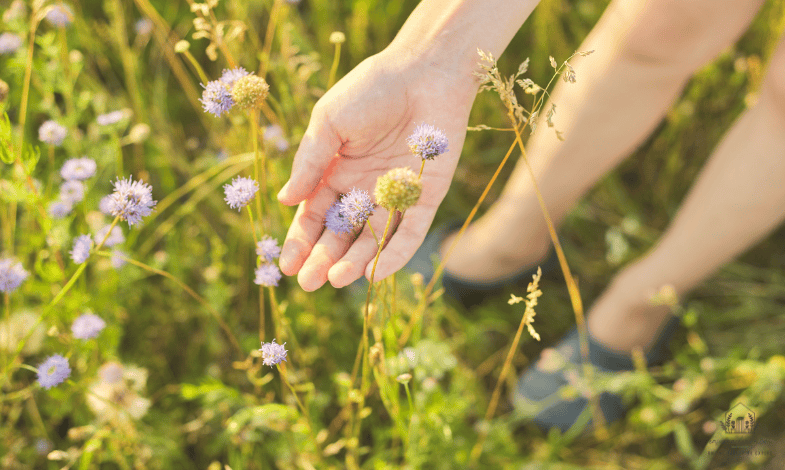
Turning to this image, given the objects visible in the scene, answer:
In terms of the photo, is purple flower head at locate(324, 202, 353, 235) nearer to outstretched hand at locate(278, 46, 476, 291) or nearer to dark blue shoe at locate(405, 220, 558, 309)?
outstretched hand at locate(278, 46, 476, 291)

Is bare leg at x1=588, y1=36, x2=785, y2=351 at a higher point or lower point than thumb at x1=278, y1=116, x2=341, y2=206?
lower

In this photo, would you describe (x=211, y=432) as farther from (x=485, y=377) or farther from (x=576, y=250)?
(x=576, y=250)

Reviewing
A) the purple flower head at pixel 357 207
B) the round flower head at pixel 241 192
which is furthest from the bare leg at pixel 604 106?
the round flower head at pixel 241 192

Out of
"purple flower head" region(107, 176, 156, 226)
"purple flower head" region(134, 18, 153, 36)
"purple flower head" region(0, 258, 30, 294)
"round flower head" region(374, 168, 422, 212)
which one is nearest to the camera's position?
"round flower head" region(374, 168, 422, 212)

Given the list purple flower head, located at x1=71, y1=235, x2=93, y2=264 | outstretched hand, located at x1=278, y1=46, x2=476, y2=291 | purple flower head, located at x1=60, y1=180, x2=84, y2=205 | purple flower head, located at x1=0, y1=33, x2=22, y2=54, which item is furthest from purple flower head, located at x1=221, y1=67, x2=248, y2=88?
purple flower head, located at x1=0, y1=33, x2=22, y2=54

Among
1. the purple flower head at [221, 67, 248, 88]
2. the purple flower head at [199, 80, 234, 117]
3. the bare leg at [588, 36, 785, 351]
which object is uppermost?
the purple flower head at [221, 67, 248, 88]

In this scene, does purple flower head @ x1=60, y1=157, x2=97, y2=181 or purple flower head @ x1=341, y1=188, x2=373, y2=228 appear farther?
purple flower head @ x1=60, y1=157, x2=97, y2=181

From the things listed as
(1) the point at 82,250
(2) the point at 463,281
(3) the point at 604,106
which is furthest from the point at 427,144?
(2) the point at 463,281

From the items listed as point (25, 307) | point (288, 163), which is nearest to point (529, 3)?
point (288, 163)
